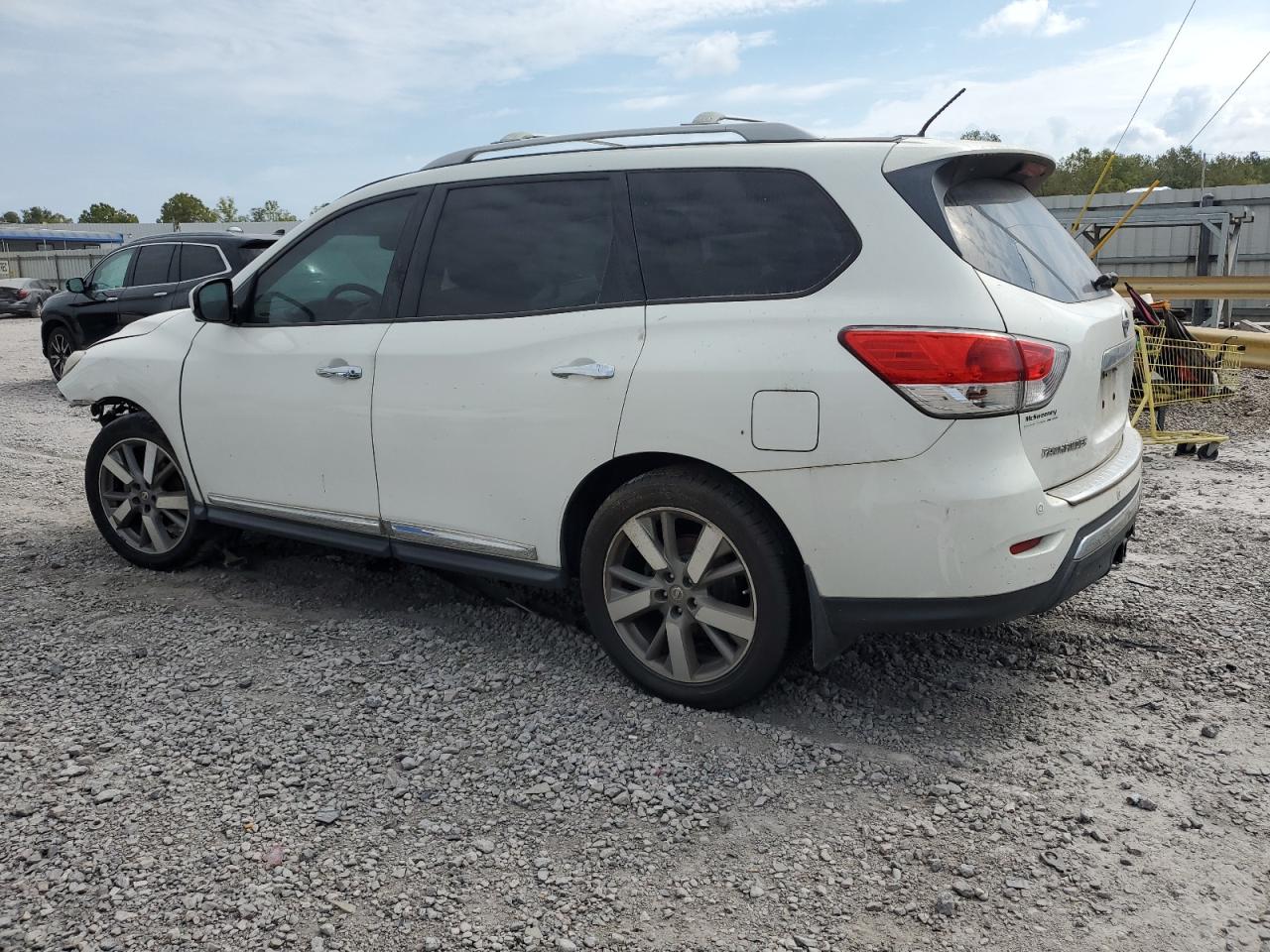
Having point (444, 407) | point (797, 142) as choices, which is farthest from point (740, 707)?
point (797, 142)

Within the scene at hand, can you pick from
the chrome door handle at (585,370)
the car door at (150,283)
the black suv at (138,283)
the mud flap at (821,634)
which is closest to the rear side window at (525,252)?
the chrome door handle at (585,370)

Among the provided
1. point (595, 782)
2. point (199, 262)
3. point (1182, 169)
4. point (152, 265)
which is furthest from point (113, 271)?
point (1182, 169)

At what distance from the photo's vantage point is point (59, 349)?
1381 centimetres

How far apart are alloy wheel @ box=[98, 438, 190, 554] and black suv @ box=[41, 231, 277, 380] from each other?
5.97 metres

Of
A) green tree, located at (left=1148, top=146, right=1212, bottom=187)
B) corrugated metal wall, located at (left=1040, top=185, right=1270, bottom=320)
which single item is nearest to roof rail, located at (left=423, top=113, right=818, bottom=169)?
corrugated metal wall, located at (left=1040, top=185, right=1270, bottom=320)

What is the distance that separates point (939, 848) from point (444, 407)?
2.26m

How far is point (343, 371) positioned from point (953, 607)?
8.21 ft

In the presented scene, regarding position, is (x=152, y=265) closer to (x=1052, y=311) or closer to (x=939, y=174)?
(x=939, y=174)

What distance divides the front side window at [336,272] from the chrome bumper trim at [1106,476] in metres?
2.67

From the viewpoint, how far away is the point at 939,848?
291 centimetres

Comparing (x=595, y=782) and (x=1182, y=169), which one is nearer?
Result: (x=595, y=782)

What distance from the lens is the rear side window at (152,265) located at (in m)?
12.0

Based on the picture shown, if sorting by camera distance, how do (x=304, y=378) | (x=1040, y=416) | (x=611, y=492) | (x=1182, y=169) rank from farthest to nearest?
(x=1182, y=169), (x=304, y=378), (x=611, y=492), (x=1040, y=416)

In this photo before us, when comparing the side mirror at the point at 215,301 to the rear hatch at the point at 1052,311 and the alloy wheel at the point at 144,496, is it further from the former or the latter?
the rear hatch at the point at 1052,311
